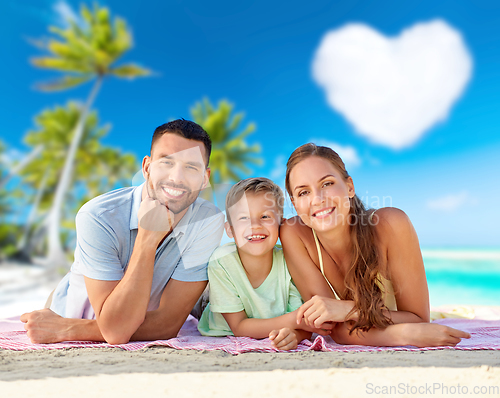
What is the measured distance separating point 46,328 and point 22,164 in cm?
2243

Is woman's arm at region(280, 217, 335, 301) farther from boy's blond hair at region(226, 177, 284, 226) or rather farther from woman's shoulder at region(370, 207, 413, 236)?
woman's shoulder at region(370, 207, 413, 236)

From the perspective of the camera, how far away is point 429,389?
152 cm

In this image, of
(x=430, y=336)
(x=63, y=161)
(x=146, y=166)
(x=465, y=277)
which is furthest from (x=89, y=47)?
(x=465, y=277)

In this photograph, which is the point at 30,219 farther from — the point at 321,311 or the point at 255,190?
the point at 321,311

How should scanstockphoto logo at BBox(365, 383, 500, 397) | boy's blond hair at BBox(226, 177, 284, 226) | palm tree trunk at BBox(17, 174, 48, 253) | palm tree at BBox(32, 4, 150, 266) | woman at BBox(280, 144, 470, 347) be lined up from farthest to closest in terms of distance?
1. palm tree trunk at BBox(17, 174, 48, 253)
2. palm tree at BBox(32, 4, 150, 266)
3. boy's blond hair at BBox(226, 177, 284, 226)
4. woman at BBox(280, 144, 470, 347)
5. scanstockphoto logo at BBox(365, 383, 500, 397)

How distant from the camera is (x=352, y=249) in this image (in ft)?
9.11

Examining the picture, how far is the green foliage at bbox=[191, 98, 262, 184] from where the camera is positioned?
2233 centimetres

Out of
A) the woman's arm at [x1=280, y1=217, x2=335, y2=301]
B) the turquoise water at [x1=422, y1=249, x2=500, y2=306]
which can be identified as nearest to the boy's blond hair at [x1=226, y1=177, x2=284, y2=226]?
the woman's arm at [x1=280, y1=217, x2=335, y2=301]

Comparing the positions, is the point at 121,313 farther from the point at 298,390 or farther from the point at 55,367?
the point at 298,390

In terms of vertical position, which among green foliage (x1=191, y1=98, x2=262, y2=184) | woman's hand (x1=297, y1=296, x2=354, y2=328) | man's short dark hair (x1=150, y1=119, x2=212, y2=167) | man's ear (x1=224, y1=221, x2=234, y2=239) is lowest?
woman's hand (x1=297, y1=296, x2=354, y2=328)

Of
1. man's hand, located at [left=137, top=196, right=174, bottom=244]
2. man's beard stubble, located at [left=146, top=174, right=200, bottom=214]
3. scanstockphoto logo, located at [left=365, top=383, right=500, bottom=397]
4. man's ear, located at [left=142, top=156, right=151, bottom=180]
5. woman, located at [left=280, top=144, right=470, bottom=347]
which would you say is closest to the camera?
scanstockphoto logo, located at [left=365, top=383, right=500, bottom=397]

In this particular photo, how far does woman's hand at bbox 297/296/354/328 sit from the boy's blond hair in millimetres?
892

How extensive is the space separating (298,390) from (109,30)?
2162 centimetres

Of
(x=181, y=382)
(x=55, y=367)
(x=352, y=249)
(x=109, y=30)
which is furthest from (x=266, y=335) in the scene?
(x=109, y=30)
